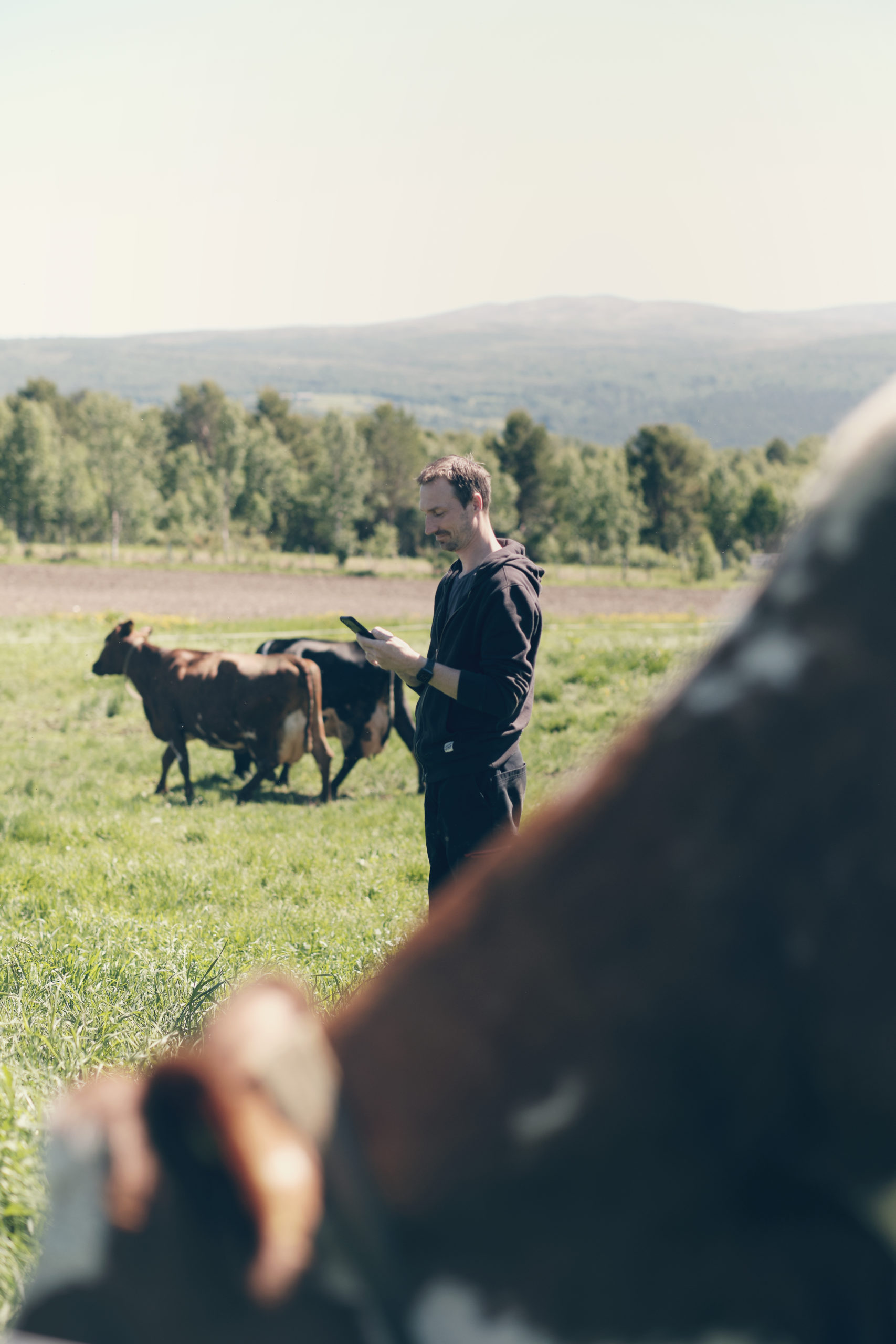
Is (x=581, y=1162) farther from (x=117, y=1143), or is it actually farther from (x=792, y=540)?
(x=792, y=540)

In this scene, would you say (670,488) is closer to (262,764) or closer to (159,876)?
(262,764)

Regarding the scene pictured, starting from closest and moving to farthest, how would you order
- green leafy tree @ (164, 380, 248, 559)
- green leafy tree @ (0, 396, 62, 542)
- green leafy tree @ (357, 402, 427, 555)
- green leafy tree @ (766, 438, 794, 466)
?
green leafy tree @ (0, 396, 62, 542) → green leafy tree @ (164, 380, 248, 559) → green leafy tree @ (357, 402, 427, 555) → green leafy tree @ (766, 438, 794, 466)

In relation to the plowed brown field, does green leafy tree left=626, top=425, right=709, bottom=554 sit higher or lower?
higher

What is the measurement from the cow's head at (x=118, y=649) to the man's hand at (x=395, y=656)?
925 centimetres

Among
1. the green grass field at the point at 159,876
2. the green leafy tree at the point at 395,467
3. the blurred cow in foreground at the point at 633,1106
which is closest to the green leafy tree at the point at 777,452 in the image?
the green leafy tree at the point at 395,467

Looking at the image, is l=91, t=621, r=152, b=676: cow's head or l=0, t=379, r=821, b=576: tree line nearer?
l=91, t=621, r=152, b=676: cow's head

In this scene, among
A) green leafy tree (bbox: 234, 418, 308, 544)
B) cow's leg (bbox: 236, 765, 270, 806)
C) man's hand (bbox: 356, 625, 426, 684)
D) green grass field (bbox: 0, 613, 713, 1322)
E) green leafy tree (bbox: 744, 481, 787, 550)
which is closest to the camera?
green grass field (bbox: 0, 613, 713, 1322)

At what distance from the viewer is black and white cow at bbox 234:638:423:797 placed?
43.1 ft

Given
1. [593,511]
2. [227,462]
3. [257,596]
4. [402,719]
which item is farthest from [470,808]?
[227,462]

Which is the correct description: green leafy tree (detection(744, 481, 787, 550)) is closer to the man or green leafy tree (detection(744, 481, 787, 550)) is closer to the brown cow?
the brown cow

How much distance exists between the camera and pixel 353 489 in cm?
8100

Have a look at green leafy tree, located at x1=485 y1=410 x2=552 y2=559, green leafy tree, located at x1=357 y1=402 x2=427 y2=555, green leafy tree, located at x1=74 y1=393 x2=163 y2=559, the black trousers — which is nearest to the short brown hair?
the black trousers

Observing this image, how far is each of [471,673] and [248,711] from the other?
27.4 ft

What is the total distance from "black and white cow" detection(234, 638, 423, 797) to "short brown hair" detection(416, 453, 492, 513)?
843cm
